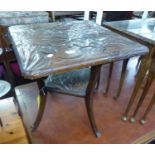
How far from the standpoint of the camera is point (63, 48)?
101 centimetres

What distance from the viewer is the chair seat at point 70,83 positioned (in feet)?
3.88

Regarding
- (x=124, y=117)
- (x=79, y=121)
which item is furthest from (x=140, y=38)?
(x=79, y=121)

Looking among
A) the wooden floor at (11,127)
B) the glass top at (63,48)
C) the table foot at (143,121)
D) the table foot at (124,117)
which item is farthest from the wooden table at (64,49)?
the table foot at (143,121)

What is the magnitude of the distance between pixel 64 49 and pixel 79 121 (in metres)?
0.75

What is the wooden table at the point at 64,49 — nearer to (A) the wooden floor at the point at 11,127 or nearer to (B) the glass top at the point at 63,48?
(B) the glass top at the point at 63,48

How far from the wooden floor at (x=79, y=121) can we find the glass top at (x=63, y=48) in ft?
2.34

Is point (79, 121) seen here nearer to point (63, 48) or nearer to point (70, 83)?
point (70, 83)

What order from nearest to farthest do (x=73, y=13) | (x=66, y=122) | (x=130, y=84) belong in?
(x=66, y=122) → (x=130, y=84) → (x=73, y=13)

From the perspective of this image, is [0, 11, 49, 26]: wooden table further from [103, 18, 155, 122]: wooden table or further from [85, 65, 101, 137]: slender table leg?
[85, 65, 101, 137]: slender table leg

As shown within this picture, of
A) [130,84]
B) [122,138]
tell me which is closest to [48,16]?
[130,84]
